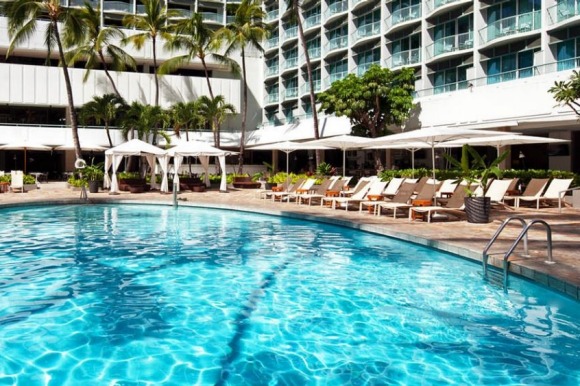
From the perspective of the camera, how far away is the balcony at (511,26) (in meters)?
29.3

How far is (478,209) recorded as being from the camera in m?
12.5

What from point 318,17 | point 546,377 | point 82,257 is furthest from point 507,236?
point 318,17

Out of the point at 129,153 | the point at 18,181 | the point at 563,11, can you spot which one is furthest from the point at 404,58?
the point at 18,181

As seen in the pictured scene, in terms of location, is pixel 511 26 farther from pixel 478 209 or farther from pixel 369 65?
pixel 478 209

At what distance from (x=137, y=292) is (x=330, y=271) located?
306 cm

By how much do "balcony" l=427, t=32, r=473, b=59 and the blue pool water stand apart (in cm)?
2652

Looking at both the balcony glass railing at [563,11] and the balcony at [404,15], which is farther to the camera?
the balcony at [404,15]

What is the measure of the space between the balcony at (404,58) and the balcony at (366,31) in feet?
9.17

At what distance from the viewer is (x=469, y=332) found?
18.7 ft

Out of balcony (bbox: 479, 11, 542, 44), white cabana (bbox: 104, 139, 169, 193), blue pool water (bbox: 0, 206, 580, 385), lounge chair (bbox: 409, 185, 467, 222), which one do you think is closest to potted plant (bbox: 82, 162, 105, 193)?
white cabana (bbox: 104, 139, 169, 193)

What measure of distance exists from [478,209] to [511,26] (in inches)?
868

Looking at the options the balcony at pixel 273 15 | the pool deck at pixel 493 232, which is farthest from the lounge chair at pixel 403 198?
the balcony at pixel 273 15

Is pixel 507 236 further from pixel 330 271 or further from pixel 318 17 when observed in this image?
pixel 318 17

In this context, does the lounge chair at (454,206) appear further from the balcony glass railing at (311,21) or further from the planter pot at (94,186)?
the balcony glass railing at (311,21)
